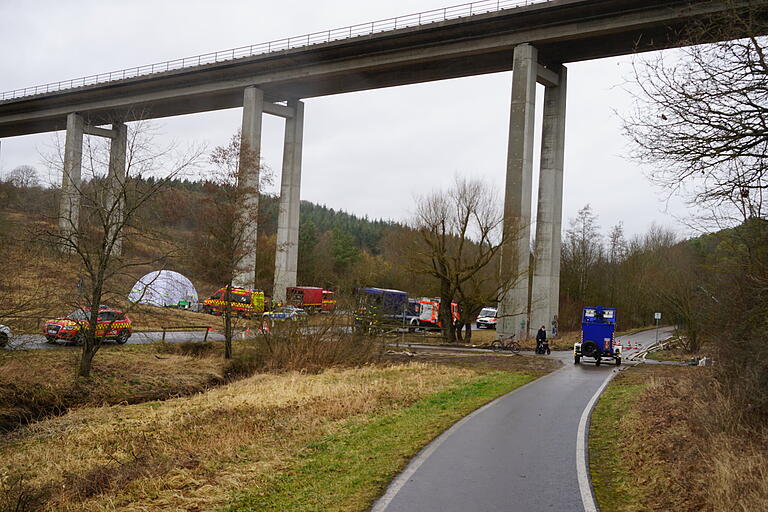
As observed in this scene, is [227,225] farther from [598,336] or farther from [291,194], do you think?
[291,194]

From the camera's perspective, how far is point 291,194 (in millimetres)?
58156

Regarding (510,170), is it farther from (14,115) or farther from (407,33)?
(14,115)

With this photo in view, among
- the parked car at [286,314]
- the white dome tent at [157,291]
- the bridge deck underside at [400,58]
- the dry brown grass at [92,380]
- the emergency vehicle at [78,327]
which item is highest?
the bridge deck underside at [400,58]

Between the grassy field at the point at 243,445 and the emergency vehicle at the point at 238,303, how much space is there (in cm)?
643

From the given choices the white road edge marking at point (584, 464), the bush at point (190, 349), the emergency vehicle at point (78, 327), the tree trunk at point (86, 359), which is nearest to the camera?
the white road edge marking at point (584, 464)

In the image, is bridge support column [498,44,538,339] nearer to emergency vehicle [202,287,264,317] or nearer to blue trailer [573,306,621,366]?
blue trailer [573,306,621,366]

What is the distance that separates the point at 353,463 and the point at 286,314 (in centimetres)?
1715

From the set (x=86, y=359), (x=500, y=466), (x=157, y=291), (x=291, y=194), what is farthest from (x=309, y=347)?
(x=291, y=194)

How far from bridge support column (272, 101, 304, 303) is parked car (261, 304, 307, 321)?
97.4 ft

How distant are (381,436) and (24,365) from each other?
14.0 metres

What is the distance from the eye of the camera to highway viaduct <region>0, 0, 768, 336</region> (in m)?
41.1

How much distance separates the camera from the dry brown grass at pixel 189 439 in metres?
9.13

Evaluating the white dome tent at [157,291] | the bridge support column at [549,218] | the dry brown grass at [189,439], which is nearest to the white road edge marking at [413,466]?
the dry brown grass at [189,439]

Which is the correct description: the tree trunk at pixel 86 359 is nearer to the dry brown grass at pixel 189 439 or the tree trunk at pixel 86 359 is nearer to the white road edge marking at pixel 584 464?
the dry brown grass at pixel 189 439
